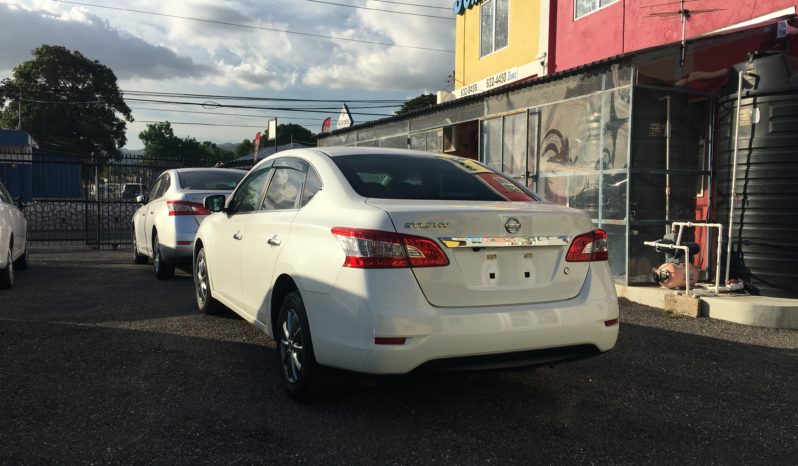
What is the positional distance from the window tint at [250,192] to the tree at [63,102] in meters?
47.6

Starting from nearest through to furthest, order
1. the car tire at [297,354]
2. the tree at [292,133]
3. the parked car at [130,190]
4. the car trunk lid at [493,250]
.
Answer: the car trunk lid at [493,250], the car tire at [297,354], the parked car at [130,190], the tree at [292,133]

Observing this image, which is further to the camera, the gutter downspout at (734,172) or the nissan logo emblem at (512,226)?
the gutter downspout at (734,172)

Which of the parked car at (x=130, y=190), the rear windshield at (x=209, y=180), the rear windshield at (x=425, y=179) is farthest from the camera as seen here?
the parked car at (x=130, y=190)

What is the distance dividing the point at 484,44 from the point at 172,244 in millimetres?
11621

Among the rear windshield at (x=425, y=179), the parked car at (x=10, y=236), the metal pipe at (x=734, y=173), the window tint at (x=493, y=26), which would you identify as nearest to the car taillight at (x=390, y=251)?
the rear windshield at (x=425, y=179)

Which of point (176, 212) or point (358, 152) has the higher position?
point (358, 152)

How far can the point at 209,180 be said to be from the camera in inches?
344

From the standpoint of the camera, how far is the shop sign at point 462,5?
56.9 ft

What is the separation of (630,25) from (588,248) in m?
9.63

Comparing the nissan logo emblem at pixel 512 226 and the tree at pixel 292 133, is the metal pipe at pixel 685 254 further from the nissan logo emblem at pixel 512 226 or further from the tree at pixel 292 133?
the tree at pixel 292 133

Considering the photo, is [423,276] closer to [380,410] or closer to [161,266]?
[380,410]

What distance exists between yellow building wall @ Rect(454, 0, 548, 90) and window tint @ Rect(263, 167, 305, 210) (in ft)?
36.1

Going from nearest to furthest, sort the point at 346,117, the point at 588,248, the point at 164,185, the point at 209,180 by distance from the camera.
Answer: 1. the point at 588,248
2. the point at 209,180
3. the point at 164,185
4. the point at 346,117

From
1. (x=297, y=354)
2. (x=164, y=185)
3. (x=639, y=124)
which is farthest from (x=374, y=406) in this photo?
(x=164, y=185)
